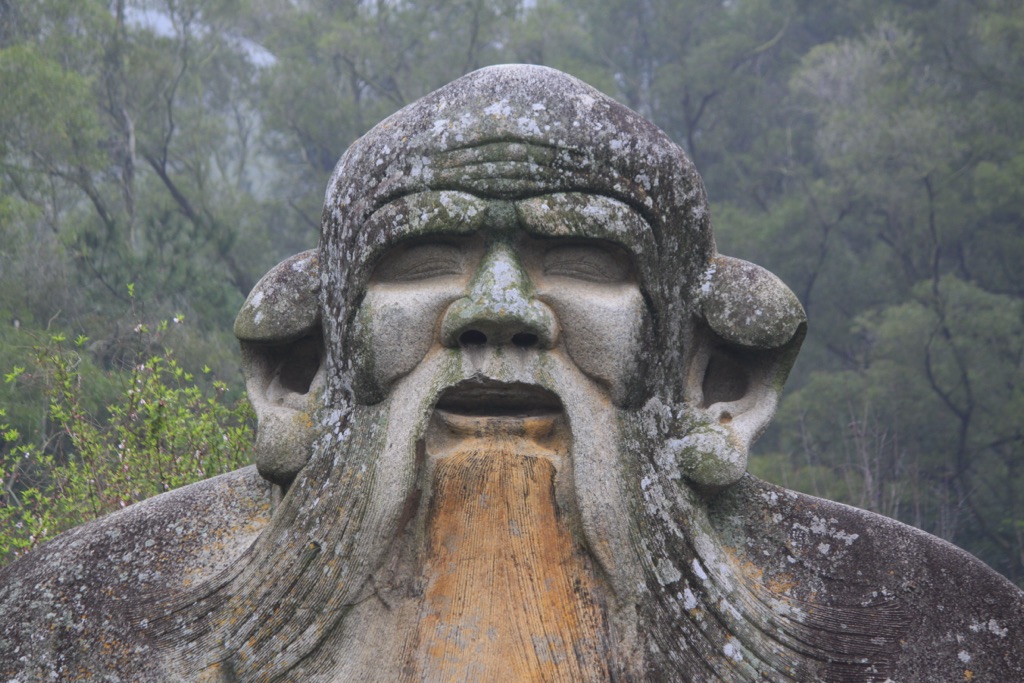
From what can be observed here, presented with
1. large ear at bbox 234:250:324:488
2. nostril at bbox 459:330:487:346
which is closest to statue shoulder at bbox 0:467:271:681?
large ear at bbox 234:250:324:488

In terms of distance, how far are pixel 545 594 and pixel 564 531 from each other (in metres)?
0.18

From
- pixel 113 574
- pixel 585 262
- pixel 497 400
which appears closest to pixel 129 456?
pixel 113 574

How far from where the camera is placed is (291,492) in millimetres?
3527

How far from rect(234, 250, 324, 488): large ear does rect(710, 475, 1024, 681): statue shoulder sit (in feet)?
4.24

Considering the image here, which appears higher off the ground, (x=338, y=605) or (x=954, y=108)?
(x=954, y=108)

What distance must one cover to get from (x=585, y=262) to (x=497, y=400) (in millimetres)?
477

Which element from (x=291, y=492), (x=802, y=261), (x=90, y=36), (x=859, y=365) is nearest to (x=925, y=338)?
(x=859, y=365)

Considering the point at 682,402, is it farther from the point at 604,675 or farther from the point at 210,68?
the point at 210,68

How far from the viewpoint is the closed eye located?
3475mm

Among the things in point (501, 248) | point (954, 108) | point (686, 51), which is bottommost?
point (501, 248)

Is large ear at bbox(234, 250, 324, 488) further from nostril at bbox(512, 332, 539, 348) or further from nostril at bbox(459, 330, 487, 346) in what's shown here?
nostril at bbox(512, 332, 539, 348)

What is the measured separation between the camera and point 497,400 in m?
3.41

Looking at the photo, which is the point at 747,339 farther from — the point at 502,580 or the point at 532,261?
the point at 502,580

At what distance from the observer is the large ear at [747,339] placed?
3633mm
